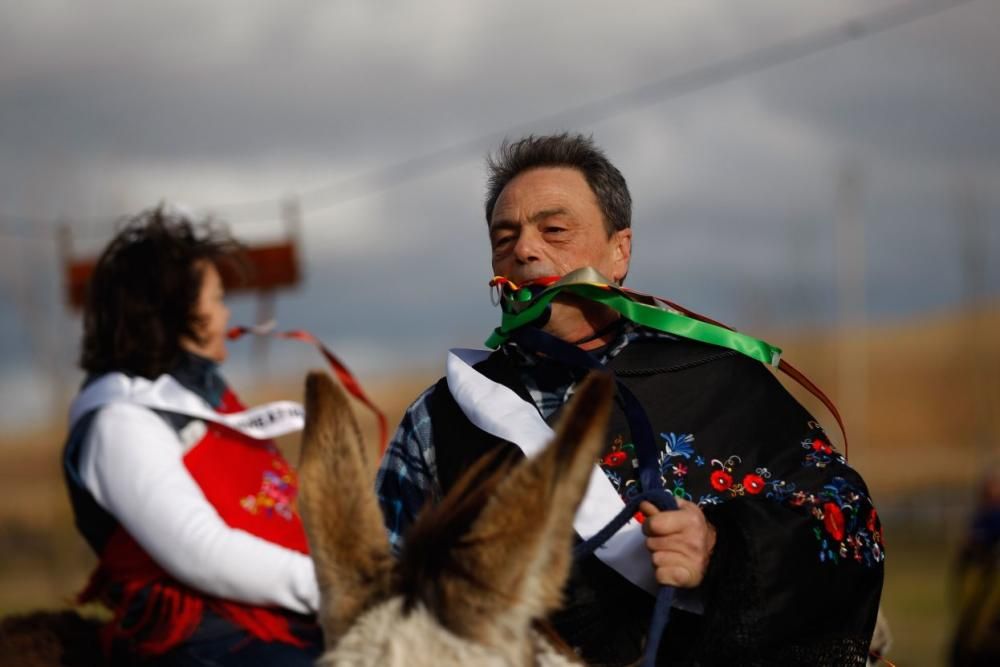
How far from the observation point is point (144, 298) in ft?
13.5

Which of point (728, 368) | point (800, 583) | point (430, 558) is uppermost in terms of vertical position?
point (728, 368)

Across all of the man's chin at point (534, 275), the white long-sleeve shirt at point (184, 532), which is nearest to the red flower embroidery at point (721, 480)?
the man's chin at point (534, 275)

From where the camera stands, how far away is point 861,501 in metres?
2.44

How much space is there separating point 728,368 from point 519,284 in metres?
0.52

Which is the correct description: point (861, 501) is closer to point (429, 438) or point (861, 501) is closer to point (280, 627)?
point (429, 438)

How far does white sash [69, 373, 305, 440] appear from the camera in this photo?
3.82m

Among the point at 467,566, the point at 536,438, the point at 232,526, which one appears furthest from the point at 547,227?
the point at 232,526

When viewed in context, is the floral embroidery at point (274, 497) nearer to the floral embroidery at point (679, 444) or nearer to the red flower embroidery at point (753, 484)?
the floral embroidery at point (679, 444)

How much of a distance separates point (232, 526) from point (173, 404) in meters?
0.45

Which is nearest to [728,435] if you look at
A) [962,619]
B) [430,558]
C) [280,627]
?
[430,558]

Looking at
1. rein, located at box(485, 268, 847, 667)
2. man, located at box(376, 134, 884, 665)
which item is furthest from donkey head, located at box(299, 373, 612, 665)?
rein, located at box(485, 268, 847, 667)

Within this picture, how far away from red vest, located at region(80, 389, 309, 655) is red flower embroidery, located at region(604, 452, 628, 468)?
1.29 m

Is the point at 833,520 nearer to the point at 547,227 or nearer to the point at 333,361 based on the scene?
the point at 547,227

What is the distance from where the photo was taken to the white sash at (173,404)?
3.82 m
